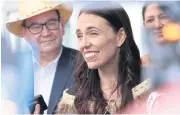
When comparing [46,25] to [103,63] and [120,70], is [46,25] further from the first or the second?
[120,70]

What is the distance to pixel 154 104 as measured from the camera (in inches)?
114

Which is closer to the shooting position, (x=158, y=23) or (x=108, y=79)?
(x=158, y=23)

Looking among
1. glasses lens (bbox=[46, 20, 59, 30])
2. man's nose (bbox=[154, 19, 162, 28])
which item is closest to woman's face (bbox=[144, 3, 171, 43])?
man's nose (bbox=[154, 19, 162, 28])

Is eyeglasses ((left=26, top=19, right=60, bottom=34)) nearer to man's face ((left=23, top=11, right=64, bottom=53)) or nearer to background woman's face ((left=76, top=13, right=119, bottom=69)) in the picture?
man's face ((left=23, top=11, right=64, bottom=53))

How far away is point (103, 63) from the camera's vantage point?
2938 mm

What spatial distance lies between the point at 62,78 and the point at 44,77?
0.12 meters

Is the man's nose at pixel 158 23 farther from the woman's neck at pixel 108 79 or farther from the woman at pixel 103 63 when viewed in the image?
the woman's neck at pixel 108 79

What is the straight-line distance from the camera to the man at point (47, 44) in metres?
2.97

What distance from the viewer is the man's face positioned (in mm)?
2975

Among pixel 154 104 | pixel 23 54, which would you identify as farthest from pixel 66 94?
pixel 154 104

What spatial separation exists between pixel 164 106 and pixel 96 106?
0.45 metres

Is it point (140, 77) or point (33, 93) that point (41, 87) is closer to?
point (33, 93)

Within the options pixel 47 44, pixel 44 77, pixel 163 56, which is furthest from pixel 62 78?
pixel 163 56

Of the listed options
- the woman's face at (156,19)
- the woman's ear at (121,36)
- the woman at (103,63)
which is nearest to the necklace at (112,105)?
the woman at (103,63)
